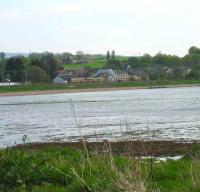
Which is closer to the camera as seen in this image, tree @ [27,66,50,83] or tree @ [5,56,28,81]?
tree @ [27,66,50,83]

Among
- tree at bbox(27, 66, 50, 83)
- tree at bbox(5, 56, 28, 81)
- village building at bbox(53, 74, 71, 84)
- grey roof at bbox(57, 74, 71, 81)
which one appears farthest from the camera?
grey roof at bbox(57, 74, 71, 81)

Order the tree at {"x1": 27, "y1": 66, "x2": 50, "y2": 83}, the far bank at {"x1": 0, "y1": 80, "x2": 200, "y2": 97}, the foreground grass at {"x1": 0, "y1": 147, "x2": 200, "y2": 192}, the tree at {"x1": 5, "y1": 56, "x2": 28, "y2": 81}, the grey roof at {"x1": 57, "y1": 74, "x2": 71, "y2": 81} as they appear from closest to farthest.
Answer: the foreground grass at {"x1": 0, "y1": 147, "x2": 200, "y2": 192} < the far bank at {"x1": 0, "y1": 80, "x2": 200, "y2": 97} < the tree at {"x1": 27, "y1": 66, "x2": 50, "y2": 83} < the tree at {"x1": 5, "y1": 56, "x2": 28, "y2": 81} < the grey roof at {"x1": 57, "y1": 74, "x2": 71, "y2": 81}

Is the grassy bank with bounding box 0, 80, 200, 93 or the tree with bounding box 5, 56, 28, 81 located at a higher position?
the tree with bounding box 5, 56, 28, 81

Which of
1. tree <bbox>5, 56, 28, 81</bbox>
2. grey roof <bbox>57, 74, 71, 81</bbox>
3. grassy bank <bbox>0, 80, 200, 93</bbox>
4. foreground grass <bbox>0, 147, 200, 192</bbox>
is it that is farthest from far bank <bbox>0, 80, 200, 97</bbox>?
foreground grass <bbox>0, 147, 200, 192</bbox>

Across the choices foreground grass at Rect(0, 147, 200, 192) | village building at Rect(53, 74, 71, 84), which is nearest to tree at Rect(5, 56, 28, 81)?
village building at Rect(53, 74, 71, 84)

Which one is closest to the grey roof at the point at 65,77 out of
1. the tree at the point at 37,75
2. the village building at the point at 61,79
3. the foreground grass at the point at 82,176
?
the village building at the point at 61,79

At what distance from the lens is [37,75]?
6152 inches

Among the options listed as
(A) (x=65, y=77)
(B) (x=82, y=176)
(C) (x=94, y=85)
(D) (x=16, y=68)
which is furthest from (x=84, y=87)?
(B) (x=82, y=176)

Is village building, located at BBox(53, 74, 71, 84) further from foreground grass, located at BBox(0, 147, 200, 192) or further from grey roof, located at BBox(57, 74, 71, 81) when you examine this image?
foreground grass, located at BBox(0, 147, 200, 192)

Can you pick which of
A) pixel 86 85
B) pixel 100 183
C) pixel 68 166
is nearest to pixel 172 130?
pixel 68 166

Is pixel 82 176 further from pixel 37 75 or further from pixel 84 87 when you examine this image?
pixel 84 87

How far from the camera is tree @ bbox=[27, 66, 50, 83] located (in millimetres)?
152500

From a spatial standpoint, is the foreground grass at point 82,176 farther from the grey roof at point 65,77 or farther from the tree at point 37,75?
the grey roof at point 65,77

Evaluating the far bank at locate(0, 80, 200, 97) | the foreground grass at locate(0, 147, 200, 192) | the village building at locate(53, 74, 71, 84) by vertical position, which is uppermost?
the foreground grass at locate(0, 147, 200, 192)
